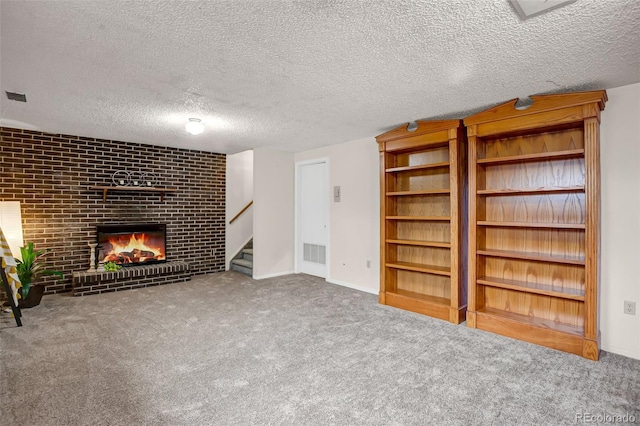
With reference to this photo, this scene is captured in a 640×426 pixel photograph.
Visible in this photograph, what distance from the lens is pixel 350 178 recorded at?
499 centimetres

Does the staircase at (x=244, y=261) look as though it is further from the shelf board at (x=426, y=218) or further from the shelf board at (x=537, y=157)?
the shelf board at (x=537, y=157)

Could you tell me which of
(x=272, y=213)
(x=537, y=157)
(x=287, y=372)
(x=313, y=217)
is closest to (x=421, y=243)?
(x=537, y=157)

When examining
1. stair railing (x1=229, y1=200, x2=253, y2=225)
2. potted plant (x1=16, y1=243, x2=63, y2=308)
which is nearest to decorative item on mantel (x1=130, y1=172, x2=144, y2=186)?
potted plant (x1=16, y1=243, x2=63, y2=308)

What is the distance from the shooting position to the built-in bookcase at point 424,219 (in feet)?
11.4

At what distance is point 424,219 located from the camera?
3777 mm

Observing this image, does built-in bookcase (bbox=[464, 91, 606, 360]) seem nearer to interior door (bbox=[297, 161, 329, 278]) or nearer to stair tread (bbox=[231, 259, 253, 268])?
interior door (bbox=[297, 161, 329, 278])

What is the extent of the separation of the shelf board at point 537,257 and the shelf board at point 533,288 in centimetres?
27

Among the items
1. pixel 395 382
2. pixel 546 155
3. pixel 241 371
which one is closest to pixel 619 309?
pixel 546 155

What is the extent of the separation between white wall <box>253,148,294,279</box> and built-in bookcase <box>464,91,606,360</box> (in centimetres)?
334

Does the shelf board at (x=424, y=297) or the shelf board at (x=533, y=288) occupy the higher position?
the shelf board at (x=533, y=288)

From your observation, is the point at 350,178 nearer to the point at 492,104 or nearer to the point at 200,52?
the point at 492,104

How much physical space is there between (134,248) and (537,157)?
555 centimetres

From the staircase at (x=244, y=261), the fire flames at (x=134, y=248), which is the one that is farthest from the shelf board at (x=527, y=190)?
the fire flames at (x=134, y=248)

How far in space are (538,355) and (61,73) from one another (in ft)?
14.4
